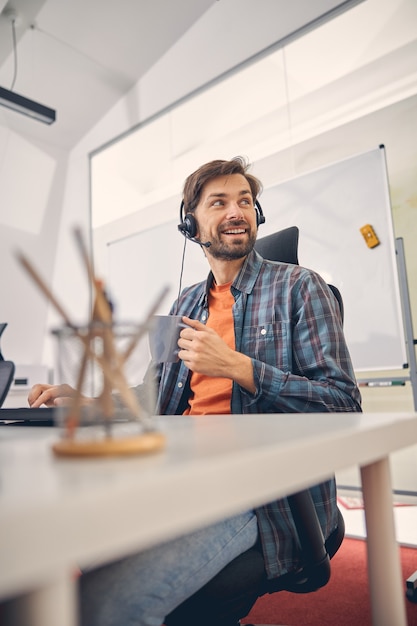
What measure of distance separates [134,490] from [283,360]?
0.85 m

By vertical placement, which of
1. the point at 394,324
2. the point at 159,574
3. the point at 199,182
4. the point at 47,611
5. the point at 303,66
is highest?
the point at 303,66

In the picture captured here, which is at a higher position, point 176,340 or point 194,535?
point 176,340

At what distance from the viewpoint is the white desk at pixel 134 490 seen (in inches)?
8.8

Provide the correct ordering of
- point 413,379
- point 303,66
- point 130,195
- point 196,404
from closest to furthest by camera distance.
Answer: point 196,404
point 413,379
point 303,66
point 130,195

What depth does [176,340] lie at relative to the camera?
86 centimetres

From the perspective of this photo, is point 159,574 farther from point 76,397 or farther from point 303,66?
point 303,66

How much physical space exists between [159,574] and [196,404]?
1.95 feet

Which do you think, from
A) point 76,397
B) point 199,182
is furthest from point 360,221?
point 76,397

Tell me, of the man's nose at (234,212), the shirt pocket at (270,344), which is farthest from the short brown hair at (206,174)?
the shirt pocket at (270,344)

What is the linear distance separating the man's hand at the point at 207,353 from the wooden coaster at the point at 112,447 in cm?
43

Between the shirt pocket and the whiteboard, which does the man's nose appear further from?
the whiteboard

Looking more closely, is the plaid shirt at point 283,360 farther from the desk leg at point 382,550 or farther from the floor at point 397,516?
the floor at point 397,516

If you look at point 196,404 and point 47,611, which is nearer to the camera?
point 47,611

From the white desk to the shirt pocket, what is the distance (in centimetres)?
59
